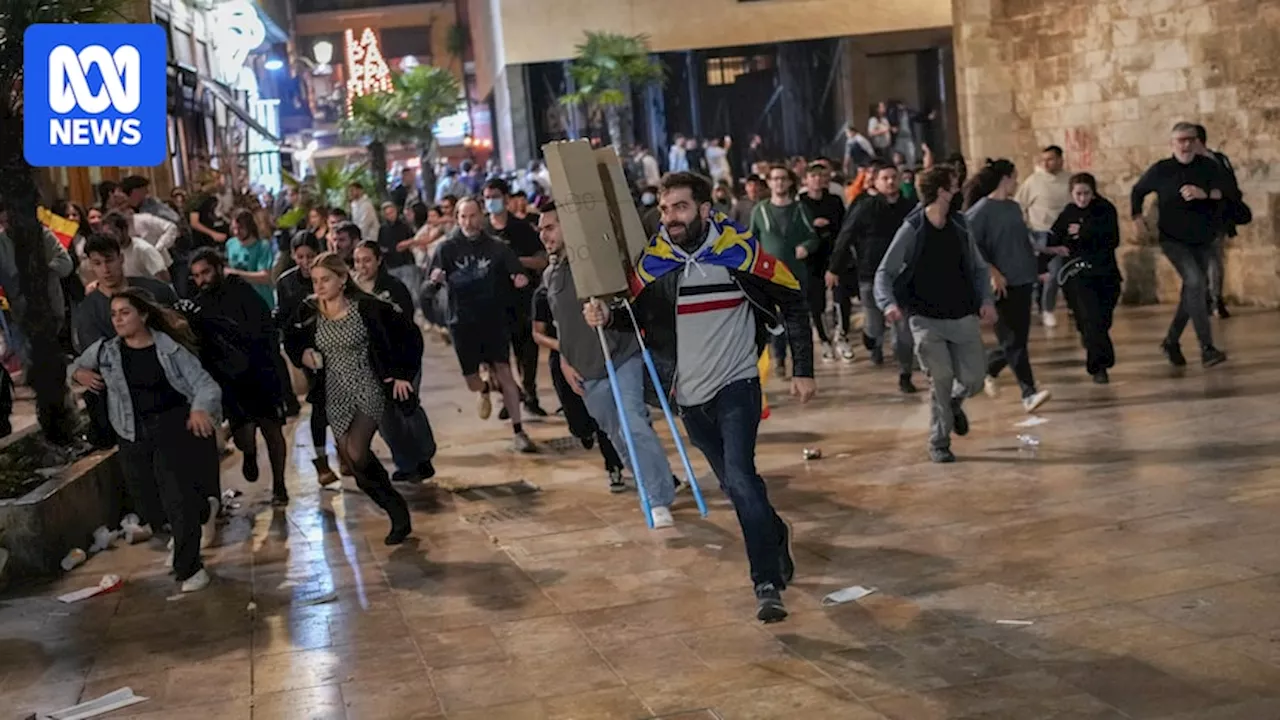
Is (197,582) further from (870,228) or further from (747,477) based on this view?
(870,228)

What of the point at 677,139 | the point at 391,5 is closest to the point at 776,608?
the point at 677,139

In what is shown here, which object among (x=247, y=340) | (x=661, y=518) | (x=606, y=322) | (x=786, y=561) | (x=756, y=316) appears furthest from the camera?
(x=247, y=340)

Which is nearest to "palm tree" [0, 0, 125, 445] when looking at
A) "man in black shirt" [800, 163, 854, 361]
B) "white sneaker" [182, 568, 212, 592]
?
"white sneaker" [182, 568, 212, 592]

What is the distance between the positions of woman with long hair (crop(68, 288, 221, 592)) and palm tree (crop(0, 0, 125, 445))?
200 cm

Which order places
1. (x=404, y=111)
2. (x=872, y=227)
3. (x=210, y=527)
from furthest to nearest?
(x=404, y=111)
(x=872, y=227)
(x=210, y=527)

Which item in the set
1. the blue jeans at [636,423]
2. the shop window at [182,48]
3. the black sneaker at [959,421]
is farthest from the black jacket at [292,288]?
the shop window at [182,48]

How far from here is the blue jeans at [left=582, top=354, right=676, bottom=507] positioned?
864 cm

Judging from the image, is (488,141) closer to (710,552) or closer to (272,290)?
(272,290)

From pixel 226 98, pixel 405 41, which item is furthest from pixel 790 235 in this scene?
pixel 405 41

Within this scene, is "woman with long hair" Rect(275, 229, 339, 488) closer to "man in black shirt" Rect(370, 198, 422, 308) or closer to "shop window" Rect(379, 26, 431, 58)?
"man in black shirt" Rect(370, 198, 422, 308)

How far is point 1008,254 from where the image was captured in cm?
1109

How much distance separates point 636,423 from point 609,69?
24.9 meters

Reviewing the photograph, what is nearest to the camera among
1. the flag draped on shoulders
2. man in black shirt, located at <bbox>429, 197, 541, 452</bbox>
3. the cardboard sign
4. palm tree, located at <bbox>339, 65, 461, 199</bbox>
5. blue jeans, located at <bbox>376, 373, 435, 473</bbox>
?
the flag draped on shoulders

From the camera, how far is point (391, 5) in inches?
2635
